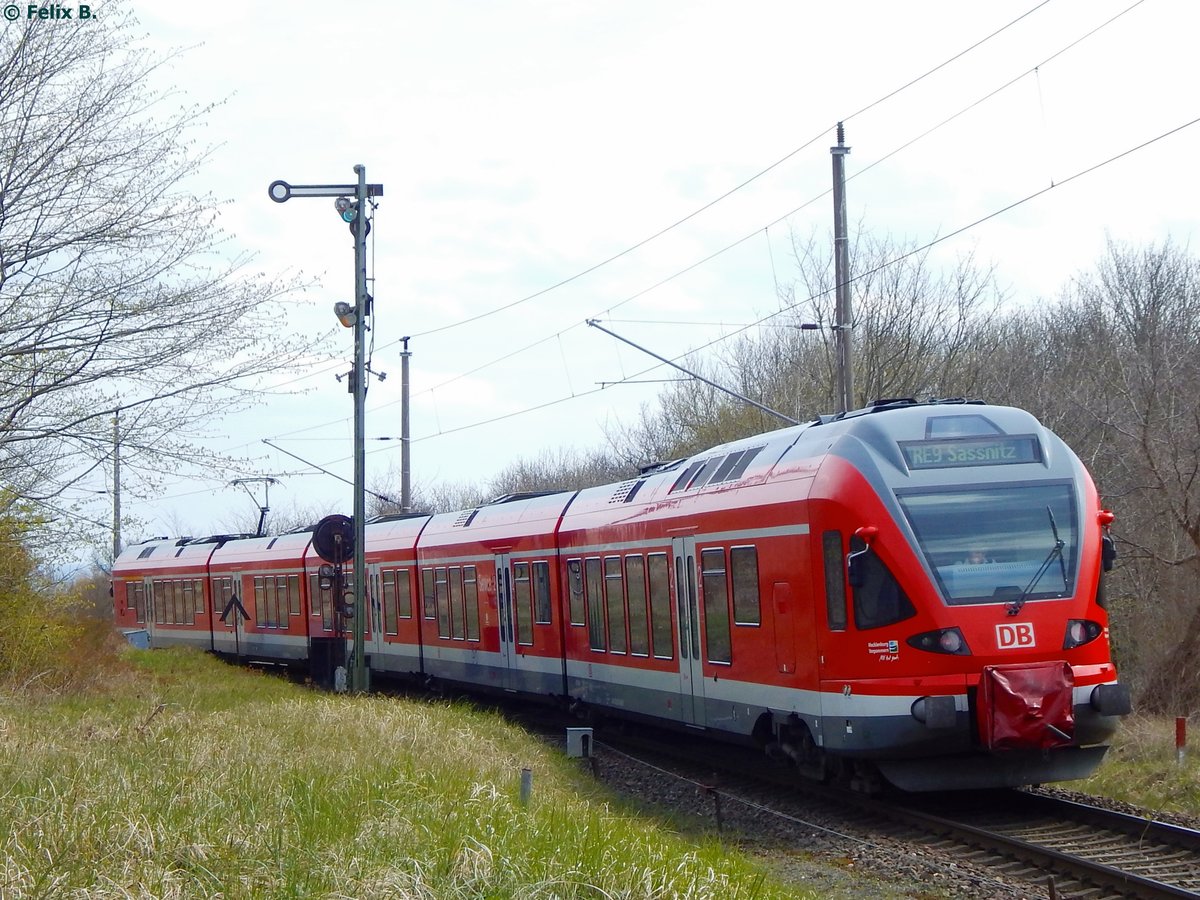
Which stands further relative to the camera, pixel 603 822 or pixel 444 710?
pixel 444 710

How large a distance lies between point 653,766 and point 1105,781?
5023mm

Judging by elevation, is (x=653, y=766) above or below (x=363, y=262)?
below

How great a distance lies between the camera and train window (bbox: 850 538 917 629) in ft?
36.2

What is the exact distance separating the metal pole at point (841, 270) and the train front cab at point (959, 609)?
8.77 m

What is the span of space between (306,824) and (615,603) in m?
9.50

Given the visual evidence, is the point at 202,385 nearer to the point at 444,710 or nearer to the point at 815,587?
the point at 444,710

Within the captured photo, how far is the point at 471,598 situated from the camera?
22.7m

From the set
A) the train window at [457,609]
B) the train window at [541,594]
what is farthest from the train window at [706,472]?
the train window at [457,609]

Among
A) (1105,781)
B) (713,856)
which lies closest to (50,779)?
(713,856)

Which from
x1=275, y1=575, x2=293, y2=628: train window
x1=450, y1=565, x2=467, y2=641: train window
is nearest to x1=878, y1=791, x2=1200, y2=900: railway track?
x1=450, y1=565, x2=467, y2=641: train window

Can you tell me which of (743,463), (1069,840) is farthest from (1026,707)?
(743,463)

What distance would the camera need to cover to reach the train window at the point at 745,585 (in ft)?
42.5

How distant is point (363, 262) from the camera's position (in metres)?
21.2

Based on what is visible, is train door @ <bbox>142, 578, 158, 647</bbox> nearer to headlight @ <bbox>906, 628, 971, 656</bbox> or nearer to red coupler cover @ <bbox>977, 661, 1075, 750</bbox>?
headlight @ <bbox>906, 628, 971, 656</bbox>
